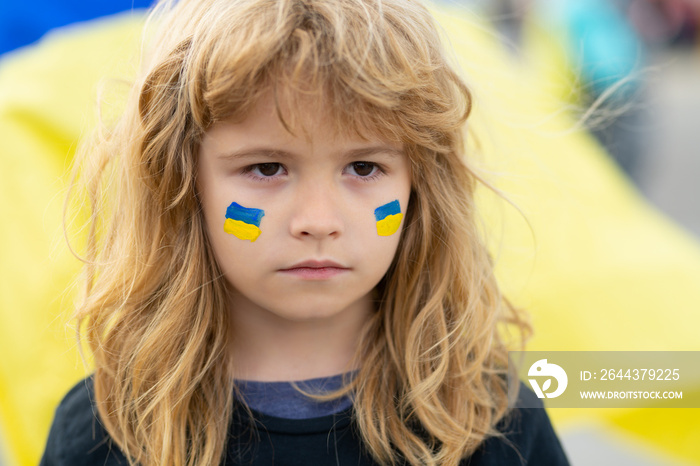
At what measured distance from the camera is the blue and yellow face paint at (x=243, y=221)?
1.32 metres

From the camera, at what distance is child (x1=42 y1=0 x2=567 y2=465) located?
126 cm

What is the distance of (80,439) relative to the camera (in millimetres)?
1544

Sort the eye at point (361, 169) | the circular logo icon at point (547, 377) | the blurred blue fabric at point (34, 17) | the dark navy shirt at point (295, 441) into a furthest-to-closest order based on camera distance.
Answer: the blurred blue fabric at point (34, 17) < the circular logo icon at point (547, 377) < the dark navy shirt at point (295, 441) < the eye at point (361, 169)

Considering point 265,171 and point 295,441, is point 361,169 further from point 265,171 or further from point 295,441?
point 295,441

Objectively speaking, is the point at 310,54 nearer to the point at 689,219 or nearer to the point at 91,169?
the point at 91,169

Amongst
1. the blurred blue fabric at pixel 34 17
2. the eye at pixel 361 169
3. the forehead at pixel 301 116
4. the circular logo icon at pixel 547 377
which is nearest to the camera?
the forehead at pixel 301 116

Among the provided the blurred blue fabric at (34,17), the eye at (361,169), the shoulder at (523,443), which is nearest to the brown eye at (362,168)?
the eye at (361,169)

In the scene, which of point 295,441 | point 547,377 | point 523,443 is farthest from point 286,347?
point 547,377

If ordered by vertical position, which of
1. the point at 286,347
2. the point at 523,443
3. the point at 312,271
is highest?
the point at 312,271

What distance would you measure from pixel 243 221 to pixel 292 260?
112 millimetres

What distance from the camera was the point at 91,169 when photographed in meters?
1.58

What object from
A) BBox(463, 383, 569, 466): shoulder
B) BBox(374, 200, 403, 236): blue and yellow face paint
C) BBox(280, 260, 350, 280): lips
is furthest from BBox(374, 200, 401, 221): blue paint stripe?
BBox(463, 383, 569, 466): shoulder

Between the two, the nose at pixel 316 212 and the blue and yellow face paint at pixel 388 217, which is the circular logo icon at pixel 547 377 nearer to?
the blue and yellow face paint at pixel 388 217

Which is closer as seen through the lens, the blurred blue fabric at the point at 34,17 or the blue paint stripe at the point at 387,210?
the blue paint stripe at the point at 387,210
